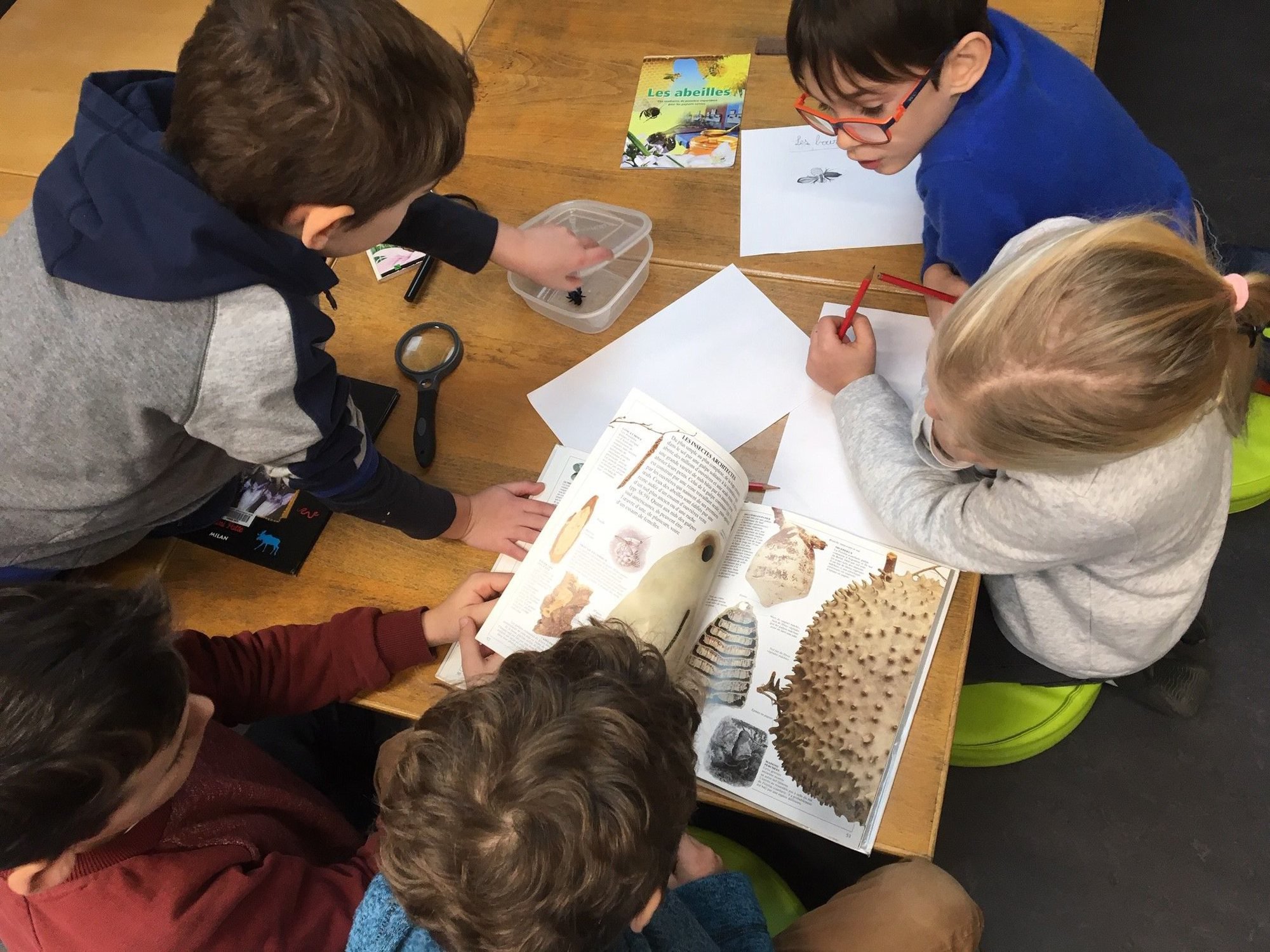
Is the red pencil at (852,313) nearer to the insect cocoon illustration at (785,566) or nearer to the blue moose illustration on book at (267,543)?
the insect cocoon illustration at (785,566)

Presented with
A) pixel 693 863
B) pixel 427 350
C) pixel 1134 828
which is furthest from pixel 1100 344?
pixel 1134 828

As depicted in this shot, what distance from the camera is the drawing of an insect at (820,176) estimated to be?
3.15 ft

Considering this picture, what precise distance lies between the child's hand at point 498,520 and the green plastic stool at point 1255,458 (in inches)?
39.7

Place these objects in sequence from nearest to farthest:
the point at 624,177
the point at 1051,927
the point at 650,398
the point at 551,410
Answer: the point at 650,398 < the point at 551,410 < the point at 624,177 < the point at 1051,927

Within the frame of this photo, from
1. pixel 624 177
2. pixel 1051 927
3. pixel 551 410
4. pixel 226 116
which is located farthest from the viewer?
pixel 1051 927

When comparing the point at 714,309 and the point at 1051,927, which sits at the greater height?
the point at 714,309

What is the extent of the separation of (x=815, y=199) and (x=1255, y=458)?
0.77 meters

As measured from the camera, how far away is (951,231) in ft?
2.72

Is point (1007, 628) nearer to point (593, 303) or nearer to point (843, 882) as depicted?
point (843, 882)

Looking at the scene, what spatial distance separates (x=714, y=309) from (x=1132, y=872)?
3.28 ft

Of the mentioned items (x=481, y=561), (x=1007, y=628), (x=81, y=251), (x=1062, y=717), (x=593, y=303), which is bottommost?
(x=1062, y=717)

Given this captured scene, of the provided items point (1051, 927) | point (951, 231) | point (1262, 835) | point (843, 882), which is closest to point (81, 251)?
point (951, 231)

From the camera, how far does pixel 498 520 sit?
806 millimetres

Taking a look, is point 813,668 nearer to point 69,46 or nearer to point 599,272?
point 599,272
